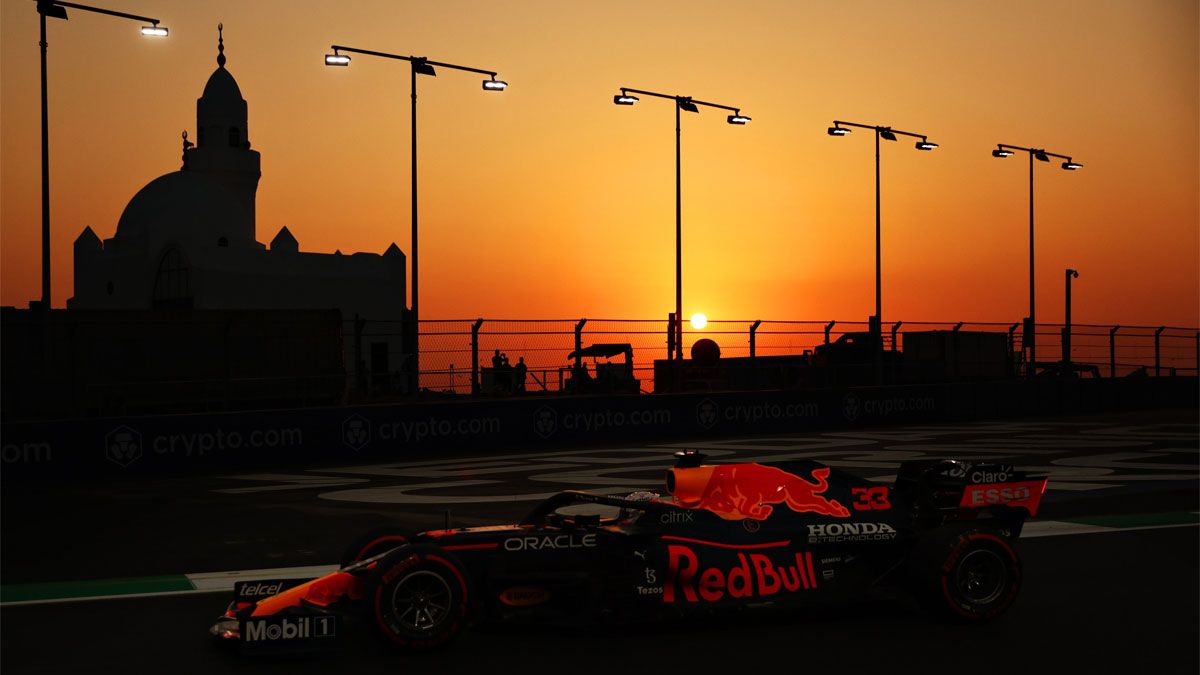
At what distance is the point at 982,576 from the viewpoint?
29.0ft

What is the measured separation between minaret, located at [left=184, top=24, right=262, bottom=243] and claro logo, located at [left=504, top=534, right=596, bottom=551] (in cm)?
6726

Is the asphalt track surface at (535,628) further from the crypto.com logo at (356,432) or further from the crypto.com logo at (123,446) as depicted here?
the crypto.com logo at (356,432)

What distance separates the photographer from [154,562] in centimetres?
1215

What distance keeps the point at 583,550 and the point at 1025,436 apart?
857 inches

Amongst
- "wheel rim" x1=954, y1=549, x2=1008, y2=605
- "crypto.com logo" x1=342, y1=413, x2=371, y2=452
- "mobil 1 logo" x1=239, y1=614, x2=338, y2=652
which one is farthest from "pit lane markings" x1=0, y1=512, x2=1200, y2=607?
"crypto.com logo" x1=342, y1=413, x2=371, y2=452

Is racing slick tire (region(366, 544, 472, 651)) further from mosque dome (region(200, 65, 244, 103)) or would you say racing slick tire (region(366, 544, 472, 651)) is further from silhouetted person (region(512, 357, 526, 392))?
mosque dome (region(200, 65, 244, 103))

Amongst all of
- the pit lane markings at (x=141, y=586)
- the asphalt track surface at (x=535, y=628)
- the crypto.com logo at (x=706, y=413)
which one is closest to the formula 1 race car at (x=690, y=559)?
the asphalt track surface at (x=535, y=628)

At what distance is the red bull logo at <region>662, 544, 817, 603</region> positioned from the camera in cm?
831

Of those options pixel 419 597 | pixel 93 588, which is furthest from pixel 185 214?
pixel 419 597

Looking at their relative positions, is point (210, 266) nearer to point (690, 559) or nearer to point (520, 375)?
point (520, 375)

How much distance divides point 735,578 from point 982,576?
174 cm

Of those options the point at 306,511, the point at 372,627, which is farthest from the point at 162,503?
the point at 372,627

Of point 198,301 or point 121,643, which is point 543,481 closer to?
point 121,643

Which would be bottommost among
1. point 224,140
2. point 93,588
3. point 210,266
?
point 93,588
